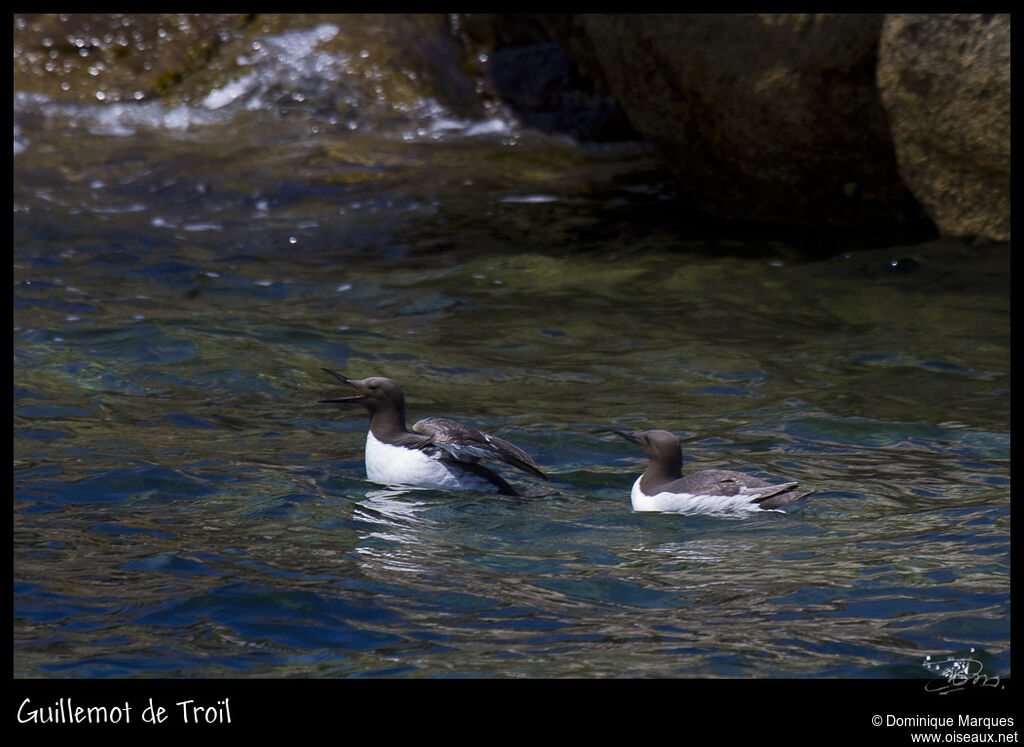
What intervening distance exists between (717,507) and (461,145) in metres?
9.19

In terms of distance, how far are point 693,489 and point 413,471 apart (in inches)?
58.0

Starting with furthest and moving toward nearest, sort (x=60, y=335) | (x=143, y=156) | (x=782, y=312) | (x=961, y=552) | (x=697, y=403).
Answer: (x=143, y=156)
(x=782, y=312)
(x=60, y=335)
(x=697, y=403)
(x=961, y=552)

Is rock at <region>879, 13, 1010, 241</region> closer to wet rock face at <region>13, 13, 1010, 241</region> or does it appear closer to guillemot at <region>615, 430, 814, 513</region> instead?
wet rock face at <region>13, 13, 1010, 241</region>

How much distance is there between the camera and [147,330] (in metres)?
9.78

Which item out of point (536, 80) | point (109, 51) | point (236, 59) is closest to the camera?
point (109, 51)

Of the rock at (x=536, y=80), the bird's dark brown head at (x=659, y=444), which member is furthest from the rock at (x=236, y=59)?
the bird's dark brown head at (x=659, y=444)

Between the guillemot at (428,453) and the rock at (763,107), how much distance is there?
18.5ft

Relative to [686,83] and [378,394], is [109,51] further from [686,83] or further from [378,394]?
[378,394]

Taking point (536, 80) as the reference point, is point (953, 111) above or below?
below

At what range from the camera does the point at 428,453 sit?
7281 mm

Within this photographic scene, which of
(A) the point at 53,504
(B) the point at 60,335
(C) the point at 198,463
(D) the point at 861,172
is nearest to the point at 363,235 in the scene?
(B) the point at 60,335

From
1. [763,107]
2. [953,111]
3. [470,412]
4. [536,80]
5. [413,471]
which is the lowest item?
[413,471]

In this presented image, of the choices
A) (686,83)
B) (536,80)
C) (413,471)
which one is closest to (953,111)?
(686,83)

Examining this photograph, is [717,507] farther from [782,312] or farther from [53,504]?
[782,312]
